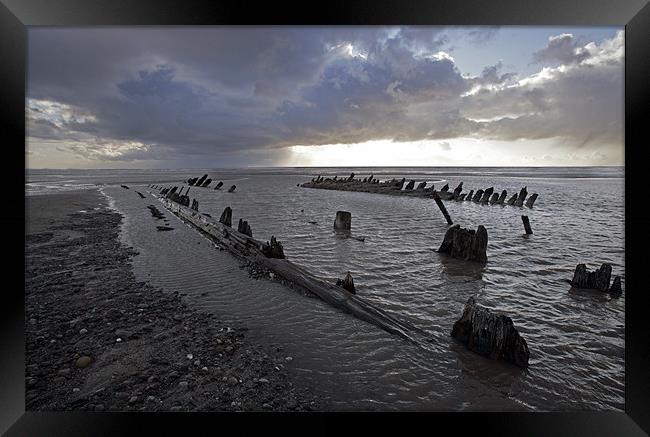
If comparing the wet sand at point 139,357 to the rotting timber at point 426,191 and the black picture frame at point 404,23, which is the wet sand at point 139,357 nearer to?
the black picture frame at point 404,23

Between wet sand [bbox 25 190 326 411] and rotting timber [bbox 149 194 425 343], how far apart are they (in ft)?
5.49

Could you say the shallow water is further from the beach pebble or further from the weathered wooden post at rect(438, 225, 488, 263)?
the beach pebble

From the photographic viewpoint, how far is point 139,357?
159 inches

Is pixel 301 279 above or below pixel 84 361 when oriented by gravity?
above

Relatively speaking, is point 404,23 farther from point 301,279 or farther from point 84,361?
point 84,361

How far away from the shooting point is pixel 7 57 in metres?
3.77

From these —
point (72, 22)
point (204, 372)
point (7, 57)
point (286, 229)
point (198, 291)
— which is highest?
point (72, 22)

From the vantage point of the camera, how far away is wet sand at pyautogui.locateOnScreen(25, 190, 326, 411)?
3521 millimetres

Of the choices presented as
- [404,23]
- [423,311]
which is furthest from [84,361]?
[404,23]

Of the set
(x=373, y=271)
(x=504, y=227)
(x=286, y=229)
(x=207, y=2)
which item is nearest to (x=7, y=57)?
(x=207, y=2)

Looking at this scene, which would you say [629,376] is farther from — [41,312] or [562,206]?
[562,206]

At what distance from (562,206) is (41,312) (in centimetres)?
2623

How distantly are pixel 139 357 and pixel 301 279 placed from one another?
3.09m

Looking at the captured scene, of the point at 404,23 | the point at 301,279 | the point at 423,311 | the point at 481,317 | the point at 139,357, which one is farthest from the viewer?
the point at 301,279
